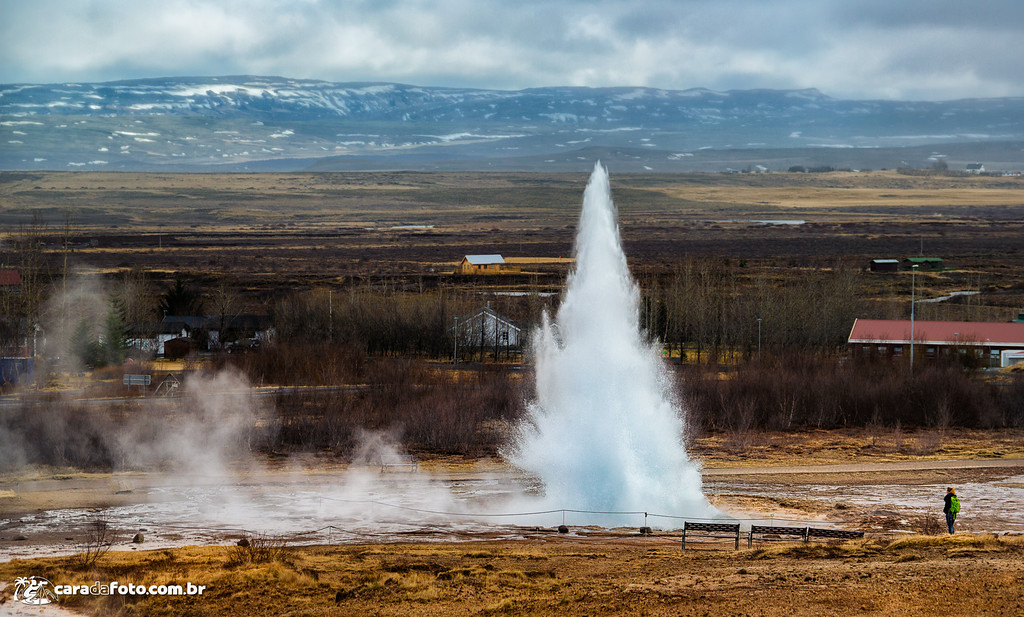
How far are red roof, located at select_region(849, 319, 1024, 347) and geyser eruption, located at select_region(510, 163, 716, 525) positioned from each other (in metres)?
32.5

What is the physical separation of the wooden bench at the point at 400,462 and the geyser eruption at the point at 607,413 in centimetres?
666

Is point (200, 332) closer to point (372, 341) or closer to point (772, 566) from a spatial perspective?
point (372, 341)

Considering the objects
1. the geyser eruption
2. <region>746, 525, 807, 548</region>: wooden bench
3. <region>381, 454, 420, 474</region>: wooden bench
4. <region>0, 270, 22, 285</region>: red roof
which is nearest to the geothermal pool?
<region>381, 454, 420, 474</region>: wooden bench

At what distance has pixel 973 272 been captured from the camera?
358 ft

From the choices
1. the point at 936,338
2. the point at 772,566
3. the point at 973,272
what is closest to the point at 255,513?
the point at 772,566

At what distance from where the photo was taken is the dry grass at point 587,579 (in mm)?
19797

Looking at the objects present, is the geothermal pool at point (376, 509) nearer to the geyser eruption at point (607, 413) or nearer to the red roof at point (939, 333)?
the geyser eruption at point (607, 413)

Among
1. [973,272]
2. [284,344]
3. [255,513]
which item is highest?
[973,272]

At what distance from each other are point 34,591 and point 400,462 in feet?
60.6

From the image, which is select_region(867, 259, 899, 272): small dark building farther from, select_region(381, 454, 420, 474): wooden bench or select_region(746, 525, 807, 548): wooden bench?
select_region(746, 525, 807, 548): wooden bench

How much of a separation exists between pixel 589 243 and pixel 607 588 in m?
12.6

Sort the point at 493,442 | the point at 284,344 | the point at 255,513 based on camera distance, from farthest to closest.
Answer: the point at 284,344
the point at 493,442
the point at 255,513

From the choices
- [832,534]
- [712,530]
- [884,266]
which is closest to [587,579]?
[712,530]

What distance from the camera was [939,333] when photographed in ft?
200
